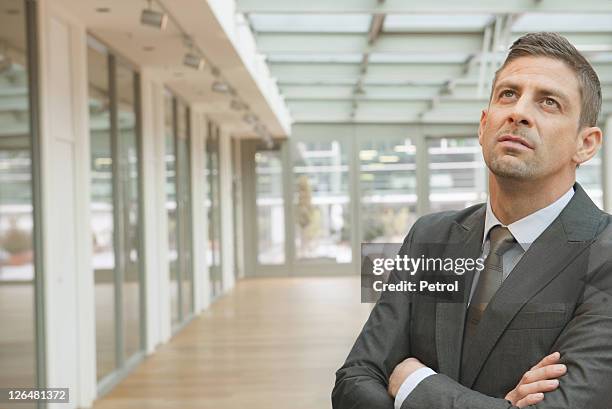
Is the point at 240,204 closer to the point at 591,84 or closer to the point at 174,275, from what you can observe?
the point at 174,275

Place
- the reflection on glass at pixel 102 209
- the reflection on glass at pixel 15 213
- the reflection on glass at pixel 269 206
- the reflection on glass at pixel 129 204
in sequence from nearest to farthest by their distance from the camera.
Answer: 1. the reflection on glass at pixel 15 213
2. the reflection on glass at pixel 102 209
3. the reflection on glass at pixel 129 204
4. the reflection on glass at pixel 269 206

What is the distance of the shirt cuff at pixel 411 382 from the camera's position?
156 centimetres

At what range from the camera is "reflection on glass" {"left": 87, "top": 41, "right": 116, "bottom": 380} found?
8.31 meters

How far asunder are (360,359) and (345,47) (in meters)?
10.1

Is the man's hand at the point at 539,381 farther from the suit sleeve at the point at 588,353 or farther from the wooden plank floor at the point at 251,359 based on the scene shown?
the wooden plank floor at the point at 251,359

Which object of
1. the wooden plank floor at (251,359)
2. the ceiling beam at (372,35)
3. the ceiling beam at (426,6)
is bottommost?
the wooden plank floor at (251,359)

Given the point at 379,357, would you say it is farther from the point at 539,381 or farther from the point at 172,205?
the point at 172,205

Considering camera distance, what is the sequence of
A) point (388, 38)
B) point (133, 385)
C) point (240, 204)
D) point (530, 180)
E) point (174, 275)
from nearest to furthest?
1. point (530, 180)
2. point (133, 385)
3. point (388, 38)
4. point (174, 275)
5. point (240, 204)

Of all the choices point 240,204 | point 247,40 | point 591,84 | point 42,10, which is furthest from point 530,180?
point 240,204

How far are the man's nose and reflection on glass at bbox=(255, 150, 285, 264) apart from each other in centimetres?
2060

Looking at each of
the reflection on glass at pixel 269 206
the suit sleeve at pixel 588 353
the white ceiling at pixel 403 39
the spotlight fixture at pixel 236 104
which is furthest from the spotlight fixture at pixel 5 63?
the reflection on glass at pixel 269 206

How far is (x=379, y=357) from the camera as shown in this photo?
5.58 feet

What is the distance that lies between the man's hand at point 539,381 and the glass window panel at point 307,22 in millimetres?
9566

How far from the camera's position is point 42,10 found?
6.67m
